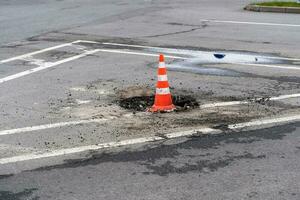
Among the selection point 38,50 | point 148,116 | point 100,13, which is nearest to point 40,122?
point 148,116

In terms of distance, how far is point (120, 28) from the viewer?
1705 cm

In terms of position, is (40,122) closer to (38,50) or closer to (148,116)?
(148,116)

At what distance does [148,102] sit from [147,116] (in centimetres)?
78

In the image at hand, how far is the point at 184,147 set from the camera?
641 centimetres

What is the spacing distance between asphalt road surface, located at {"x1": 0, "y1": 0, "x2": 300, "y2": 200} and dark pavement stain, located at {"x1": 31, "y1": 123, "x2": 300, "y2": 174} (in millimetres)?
12

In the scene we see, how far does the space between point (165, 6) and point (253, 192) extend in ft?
62.5

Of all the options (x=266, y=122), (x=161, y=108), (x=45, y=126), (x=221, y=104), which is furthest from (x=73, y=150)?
(x=221, y=104)

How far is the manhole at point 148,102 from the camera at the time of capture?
814 centimetres

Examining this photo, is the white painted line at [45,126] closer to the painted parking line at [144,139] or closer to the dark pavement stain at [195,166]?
the painted parking line at [144,139]

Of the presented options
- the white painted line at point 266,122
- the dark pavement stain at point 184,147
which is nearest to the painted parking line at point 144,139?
the white painted line at point 266,122

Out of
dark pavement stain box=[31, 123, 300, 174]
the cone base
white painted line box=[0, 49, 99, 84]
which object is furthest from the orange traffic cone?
white painted line box=[0, 49, 99, 84]

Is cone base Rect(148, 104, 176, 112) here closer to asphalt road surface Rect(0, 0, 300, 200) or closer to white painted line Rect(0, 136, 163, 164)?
asphalt road surface Rect(0, 0, 300, 200)

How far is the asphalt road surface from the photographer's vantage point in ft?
17.9

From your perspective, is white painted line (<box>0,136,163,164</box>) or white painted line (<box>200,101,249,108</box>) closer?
white painted line (<box>0,136,163,164</box>)
